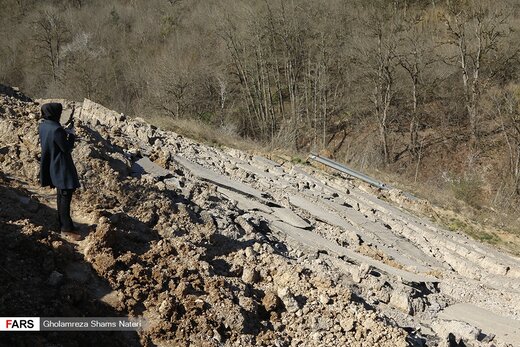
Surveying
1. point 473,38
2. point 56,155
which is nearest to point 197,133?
point 56,155

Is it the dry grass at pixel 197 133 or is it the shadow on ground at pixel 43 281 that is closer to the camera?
the shadow on ground at pixel 43 281

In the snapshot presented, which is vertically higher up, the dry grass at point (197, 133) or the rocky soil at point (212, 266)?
the rocky soil at point (212, 266)

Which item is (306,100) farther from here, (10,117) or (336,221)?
(10,117)

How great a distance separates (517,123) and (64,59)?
1128 inches

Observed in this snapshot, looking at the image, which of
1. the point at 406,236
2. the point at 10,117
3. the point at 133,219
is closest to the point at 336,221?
the point at 406,236

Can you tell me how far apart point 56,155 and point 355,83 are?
78.3 feet

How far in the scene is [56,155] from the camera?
4.40 meters

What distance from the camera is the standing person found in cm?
433

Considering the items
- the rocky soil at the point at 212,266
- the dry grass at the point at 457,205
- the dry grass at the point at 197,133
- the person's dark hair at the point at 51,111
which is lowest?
the dry grass at the point at 457,205

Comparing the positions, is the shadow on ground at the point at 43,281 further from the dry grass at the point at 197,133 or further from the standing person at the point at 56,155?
the dry grass at the point at 197,133

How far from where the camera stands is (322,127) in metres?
27.2

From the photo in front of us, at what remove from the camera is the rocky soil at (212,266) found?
4.07 metres

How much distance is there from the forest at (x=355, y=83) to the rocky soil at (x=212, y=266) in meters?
11.6

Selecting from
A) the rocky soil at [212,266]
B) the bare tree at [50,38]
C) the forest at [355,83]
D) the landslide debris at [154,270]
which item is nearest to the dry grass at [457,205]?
the rocky soil at [212,266]
